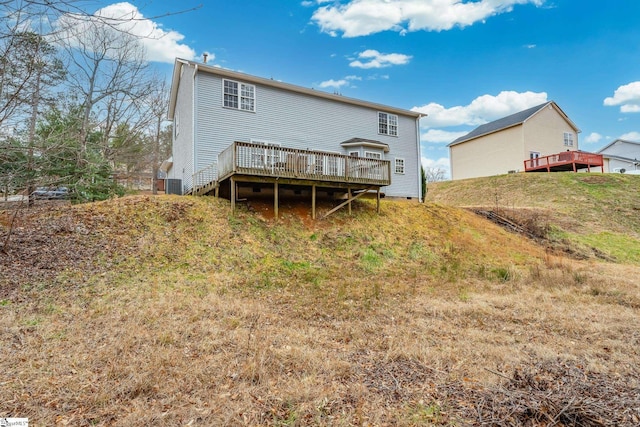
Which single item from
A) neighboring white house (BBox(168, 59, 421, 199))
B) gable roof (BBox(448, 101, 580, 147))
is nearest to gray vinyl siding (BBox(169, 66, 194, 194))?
neighboring white house (BBox(168, 59, 421, 199))

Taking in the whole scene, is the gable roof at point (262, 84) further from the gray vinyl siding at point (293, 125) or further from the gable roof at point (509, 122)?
the gable roof at point (509, 122)

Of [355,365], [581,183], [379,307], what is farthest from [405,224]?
[581,183]

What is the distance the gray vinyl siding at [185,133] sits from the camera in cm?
1392

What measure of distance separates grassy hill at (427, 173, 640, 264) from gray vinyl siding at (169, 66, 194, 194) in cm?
1685

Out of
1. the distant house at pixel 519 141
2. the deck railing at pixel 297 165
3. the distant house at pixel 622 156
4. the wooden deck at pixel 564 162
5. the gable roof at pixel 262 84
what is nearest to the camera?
the deck railing at pixel 297 165

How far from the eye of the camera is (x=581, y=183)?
877 inches

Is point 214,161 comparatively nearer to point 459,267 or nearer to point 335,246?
point 335,246

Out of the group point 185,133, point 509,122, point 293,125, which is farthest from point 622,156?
point 185,133

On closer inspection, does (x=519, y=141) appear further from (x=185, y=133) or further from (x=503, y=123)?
(x=185, y=133)

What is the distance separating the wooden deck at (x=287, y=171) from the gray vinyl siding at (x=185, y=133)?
4.54 ft

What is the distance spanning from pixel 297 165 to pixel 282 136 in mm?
4282

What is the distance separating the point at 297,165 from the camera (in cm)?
1142

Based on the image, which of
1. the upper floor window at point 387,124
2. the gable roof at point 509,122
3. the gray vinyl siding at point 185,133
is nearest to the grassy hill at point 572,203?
the gable roof at point 509,122

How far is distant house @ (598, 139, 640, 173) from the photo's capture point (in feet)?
113
